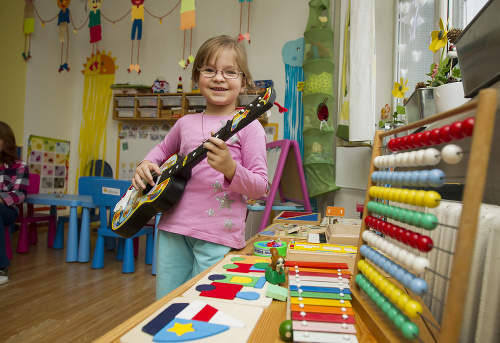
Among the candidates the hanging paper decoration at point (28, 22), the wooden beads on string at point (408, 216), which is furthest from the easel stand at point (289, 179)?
the hanging paper decoration at point (28, 22)

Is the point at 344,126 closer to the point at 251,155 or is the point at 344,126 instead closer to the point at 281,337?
the point at 251,155

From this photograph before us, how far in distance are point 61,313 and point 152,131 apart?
8.74 ft

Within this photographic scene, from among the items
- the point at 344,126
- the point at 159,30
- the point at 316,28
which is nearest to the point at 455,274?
the point at 344,126

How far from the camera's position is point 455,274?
33 centimetres

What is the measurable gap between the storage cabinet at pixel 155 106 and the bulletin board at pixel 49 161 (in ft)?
2.79

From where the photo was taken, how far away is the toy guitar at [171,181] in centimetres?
75

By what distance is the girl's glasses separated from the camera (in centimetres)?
96

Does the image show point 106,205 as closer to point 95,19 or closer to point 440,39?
point 95,19

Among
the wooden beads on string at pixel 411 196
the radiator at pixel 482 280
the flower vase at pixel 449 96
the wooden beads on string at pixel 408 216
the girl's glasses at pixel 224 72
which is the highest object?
the girl's glasses at pixel 224 72

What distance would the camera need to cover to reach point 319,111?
2.80 meters

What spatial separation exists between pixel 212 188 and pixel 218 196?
3 cm

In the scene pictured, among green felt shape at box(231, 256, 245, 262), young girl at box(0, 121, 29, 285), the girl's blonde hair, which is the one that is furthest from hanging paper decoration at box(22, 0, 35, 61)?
green felt shape at box(231, 256, 245, 262)

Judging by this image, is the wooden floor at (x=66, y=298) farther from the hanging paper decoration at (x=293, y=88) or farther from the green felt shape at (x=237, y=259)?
the hanging paper decoration at (x=293, y=88)

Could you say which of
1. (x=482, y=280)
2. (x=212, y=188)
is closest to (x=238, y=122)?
(x=212, y=188)
